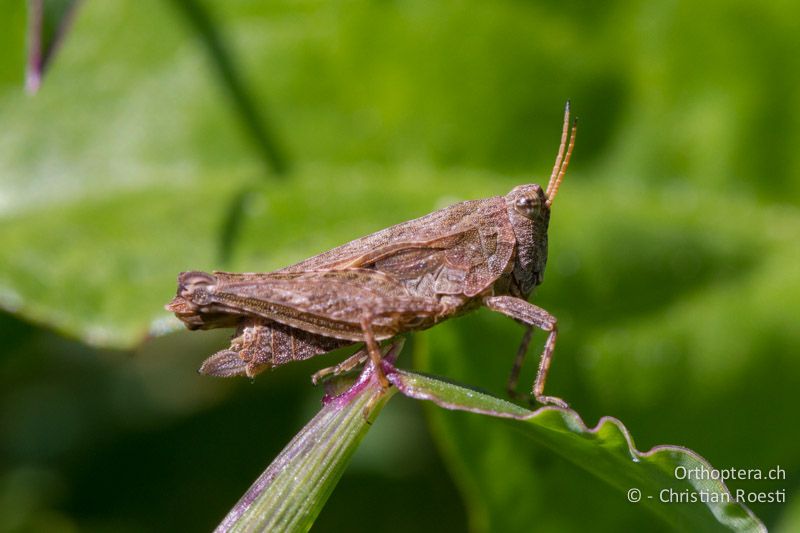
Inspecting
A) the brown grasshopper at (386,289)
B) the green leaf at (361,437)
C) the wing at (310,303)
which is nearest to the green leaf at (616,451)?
the green leaf at (361,437)

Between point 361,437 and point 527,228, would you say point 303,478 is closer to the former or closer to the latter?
point 361,437

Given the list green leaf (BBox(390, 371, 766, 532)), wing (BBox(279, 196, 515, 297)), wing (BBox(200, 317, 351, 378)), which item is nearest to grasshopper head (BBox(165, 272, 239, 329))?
wing (BBox(200, 317, 351, 378))

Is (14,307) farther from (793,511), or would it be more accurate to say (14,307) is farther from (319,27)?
(793,511)

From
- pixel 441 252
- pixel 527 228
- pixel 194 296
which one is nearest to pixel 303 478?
pixel 194 296

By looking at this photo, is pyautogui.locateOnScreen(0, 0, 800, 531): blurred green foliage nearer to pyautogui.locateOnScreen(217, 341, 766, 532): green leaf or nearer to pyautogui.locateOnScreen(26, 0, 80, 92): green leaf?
pyautogui.locateOnScreen(26, 0, 80, 92): green leaf

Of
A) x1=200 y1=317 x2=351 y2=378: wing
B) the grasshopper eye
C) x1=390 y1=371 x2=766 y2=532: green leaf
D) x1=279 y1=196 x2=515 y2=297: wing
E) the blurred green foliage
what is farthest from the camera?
the blurred green foliage

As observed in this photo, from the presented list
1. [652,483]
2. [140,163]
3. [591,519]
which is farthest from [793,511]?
[140,163]

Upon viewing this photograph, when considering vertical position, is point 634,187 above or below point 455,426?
above
